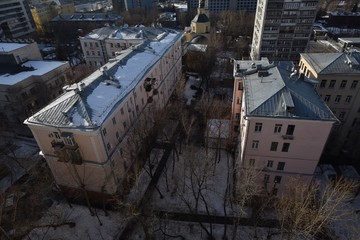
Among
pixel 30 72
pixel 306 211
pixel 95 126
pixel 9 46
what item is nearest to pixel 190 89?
pixel 30 72

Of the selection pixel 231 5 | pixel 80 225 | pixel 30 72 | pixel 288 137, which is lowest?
pixel 80 225

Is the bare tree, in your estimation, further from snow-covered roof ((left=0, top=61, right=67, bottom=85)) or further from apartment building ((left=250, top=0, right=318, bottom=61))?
apartment building ((left=250, top=0, right=318, bottom=61))

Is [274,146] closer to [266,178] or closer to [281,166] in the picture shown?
[281,166]

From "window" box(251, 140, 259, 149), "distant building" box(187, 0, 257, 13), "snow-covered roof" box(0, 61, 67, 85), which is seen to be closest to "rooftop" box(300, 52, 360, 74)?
"window" box(251, 140, 259, 149)

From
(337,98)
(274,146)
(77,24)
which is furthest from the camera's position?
(77,24)

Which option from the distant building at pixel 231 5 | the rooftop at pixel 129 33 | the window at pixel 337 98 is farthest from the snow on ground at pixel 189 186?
the distant building at pixel 231 5

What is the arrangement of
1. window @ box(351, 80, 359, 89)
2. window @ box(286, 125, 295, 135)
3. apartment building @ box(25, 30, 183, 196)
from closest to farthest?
window @ box(286, 125, 295, 135) < apartment building @ box(25, 30, 183, 196) < window @ box(351, 80, 359, 89)
